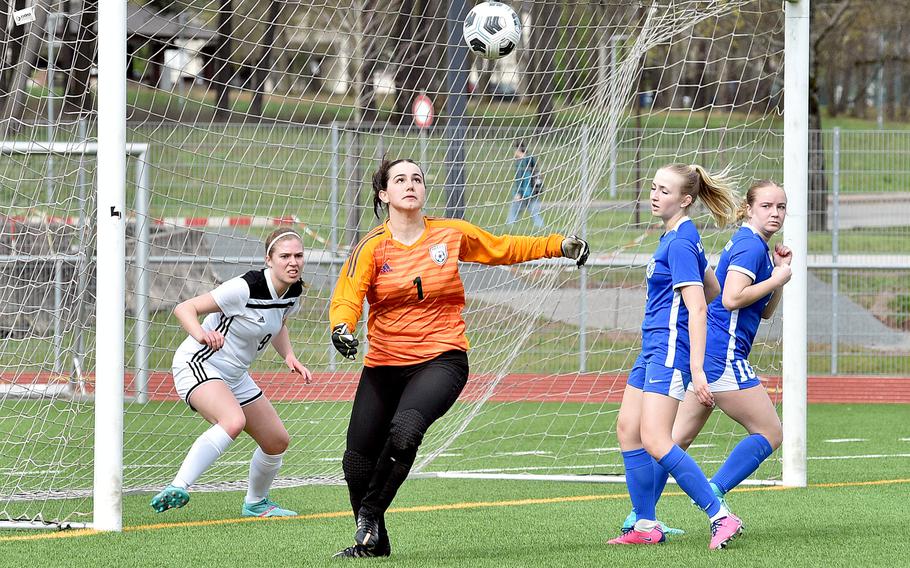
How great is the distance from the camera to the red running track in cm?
876

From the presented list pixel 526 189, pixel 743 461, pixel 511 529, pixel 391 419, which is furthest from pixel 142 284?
pixel 743 461

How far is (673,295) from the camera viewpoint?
5457 mm

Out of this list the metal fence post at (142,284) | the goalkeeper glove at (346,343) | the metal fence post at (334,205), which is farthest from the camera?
the metal fence post at (334,205)

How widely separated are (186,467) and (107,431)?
455mm

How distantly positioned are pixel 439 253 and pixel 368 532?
120 cm

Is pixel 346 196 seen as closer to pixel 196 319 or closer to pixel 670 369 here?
pixel 196 319

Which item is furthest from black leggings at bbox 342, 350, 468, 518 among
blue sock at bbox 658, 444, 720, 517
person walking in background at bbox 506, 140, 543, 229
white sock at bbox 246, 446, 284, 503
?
person walking in background at bbox 506, 140, 543, 229

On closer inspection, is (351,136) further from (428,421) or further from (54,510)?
(428,421)

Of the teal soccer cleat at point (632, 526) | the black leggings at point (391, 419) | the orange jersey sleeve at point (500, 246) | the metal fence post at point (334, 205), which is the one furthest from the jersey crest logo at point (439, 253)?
the metal fence post at point (334, 205)

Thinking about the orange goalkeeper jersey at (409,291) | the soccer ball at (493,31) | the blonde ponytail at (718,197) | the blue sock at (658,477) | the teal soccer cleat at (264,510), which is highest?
the soccer ball at (493,31)

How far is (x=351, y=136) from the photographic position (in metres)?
10.6

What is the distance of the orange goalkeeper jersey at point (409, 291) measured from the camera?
17.2 ft

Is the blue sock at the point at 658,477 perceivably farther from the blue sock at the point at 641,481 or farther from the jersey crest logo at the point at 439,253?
the jersey crest logo at the point at 439,253

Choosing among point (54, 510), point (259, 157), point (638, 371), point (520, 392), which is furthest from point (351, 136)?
point (638, 371)
